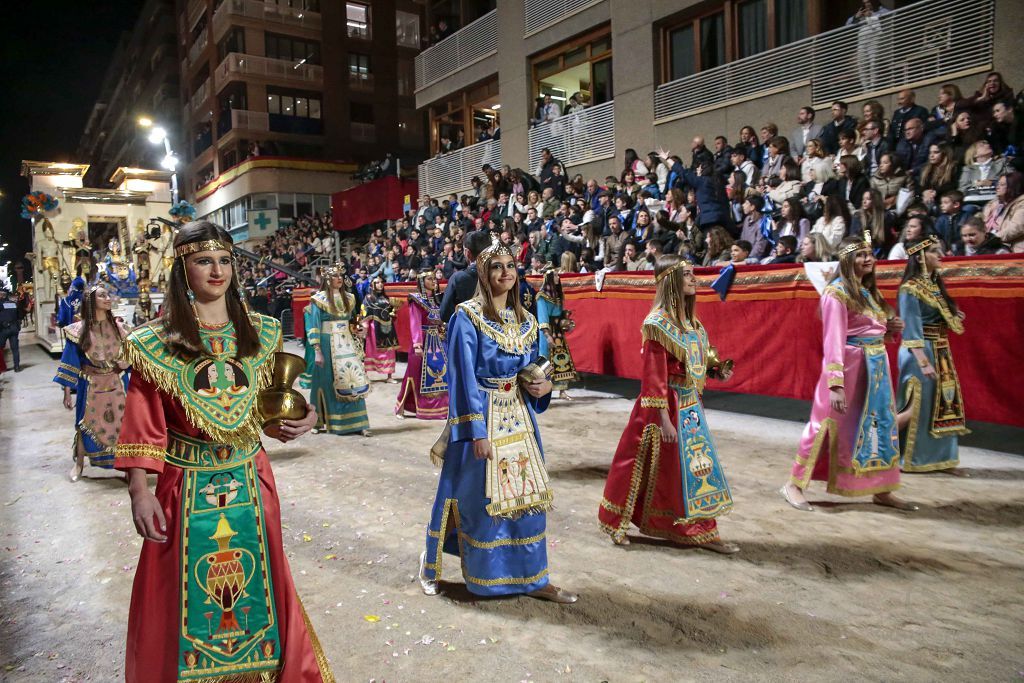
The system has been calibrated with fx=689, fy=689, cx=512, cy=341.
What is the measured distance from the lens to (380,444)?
789 cm

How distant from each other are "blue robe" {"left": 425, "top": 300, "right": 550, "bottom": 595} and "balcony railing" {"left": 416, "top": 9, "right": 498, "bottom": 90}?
19300 mm

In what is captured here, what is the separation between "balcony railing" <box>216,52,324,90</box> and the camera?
36.4 m

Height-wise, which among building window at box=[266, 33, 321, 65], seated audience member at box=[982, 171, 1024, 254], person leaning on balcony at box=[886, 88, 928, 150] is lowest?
seated audience member at box=[982, 171, 1024, 254]

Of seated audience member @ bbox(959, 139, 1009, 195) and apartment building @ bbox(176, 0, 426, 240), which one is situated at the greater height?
apartment building @ bbox(176, 0, 426, 240)

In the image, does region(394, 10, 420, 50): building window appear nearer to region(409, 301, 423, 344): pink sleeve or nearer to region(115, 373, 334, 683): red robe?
region(409, 301, 423, 344): pink sleeve

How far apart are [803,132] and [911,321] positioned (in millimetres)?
6616

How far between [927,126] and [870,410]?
19.4 ft

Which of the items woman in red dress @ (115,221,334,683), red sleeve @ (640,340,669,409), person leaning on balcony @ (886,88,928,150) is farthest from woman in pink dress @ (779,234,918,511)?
person leaning on balcony @ (886,88,928,150)

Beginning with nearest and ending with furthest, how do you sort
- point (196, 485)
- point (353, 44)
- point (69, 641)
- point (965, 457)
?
1. point (196, 485)
2. point (69, 641)
3. point (965, 457)
4. point (353, 44)

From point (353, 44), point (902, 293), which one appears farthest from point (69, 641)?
point (353, 44)

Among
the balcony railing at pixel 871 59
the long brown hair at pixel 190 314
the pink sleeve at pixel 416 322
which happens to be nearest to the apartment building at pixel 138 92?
the balcony railing at pixel 871 59

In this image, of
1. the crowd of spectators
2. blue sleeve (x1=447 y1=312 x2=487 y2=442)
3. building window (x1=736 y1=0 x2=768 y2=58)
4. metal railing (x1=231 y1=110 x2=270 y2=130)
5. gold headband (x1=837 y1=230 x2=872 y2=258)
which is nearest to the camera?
blue sleeve (x1=447 y1=312 x2=487 y2=442)

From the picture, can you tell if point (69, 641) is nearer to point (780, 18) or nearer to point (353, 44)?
point (780, 18)

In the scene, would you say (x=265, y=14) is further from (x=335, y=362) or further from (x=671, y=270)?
(x=671, y=270)
